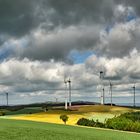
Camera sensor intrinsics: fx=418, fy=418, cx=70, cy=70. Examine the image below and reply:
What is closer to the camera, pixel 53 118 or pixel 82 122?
pixel 82 122

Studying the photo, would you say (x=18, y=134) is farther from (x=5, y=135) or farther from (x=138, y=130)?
(x=138, y=130)

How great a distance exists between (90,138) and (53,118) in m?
45.6

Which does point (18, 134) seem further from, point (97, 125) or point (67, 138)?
point (97, 125)

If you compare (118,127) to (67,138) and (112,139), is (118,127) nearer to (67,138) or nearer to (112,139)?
(112,139)

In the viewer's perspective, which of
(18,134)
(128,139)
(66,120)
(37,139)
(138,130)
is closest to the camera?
(37,139)

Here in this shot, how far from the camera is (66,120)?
257 feet

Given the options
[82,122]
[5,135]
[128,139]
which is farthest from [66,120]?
[5,135]

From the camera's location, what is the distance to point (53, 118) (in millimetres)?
88750

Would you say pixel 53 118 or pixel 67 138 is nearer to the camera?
pixel 67 138

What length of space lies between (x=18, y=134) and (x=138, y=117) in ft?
143

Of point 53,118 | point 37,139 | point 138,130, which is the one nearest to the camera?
point 37,139

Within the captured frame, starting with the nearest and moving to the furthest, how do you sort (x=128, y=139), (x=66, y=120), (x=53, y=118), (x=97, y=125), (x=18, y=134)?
(x=18, y=134)
(x=128, y=139)
(x=97, y=125)
(x=66, y=120)
(x=53, y=118)

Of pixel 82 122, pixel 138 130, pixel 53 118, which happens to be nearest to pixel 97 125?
pixel 82 122

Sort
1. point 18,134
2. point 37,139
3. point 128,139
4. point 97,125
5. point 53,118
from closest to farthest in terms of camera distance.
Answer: point 37,139 < point 18,134 < point 128,139 < point 97,125 < point 53,118
